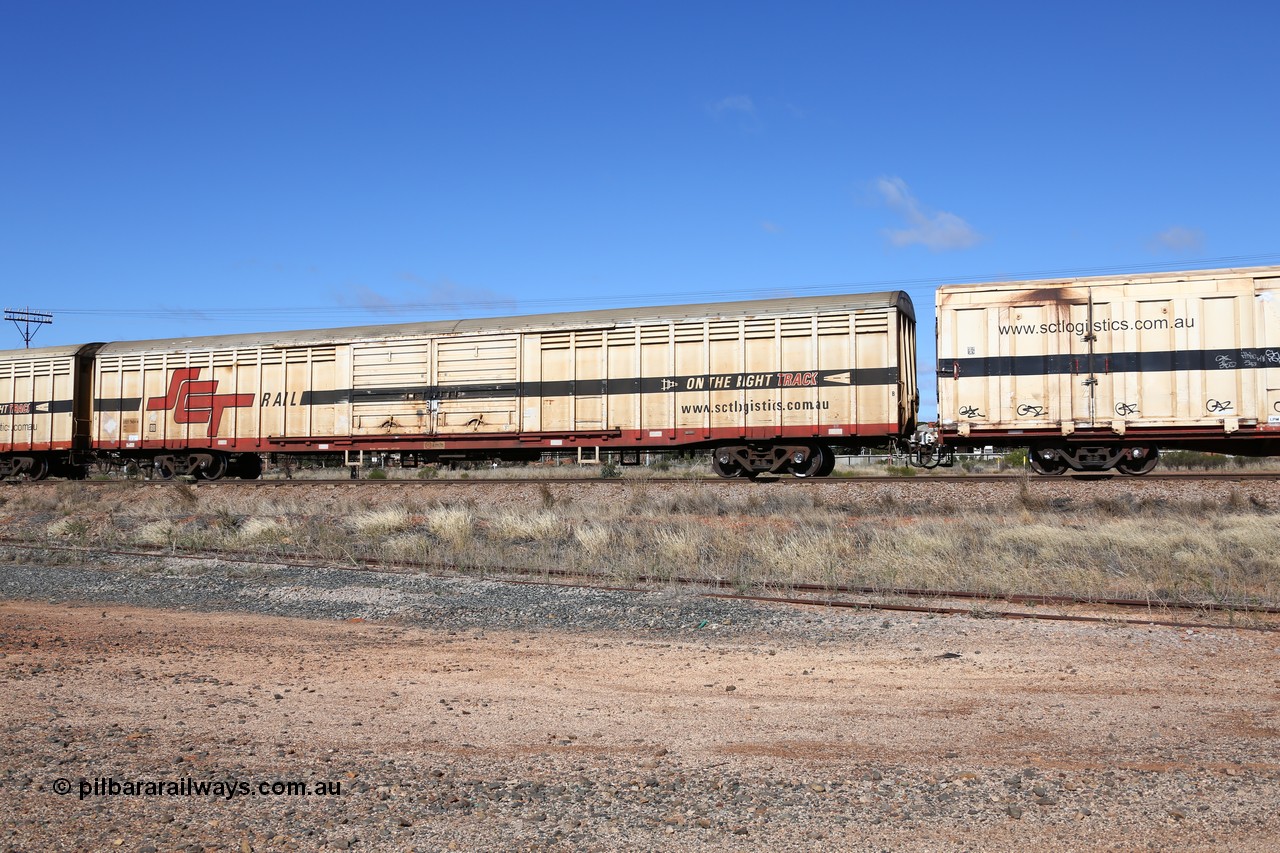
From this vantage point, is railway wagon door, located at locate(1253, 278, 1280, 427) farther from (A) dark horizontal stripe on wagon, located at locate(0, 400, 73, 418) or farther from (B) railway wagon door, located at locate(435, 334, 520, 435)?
(A) dark horizontal stripe on wagon, located at locate(0, 400, 73, 418)

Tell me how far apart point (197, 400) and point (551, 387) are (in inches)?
357

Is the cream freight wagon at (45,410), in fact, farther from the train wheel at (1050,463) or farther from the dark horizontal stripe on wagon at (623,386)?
the train wheel at (1050,463)

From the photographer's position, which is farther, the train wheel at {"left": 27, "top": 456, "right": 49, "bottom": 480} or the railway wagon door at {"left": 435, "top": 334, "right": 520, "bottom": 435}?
the train wheel at {"left": 27, "top": 456, "right": 49, "bottom": 480}

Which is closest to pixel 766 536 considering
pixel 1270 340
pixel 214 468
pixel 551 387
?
pixel 551 387

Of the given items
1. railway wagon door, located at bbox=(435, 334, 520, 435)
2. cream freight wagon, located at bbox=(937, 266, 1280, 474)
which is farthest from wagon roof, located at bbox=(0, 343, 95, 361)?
cream freight wagon, located at bbox=(937, 266, 1280, 474)

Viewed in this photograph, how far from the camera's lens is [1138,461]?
17.5 m

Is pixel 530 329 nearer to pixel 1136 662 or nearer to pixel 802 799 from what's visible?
pixel 1136 662

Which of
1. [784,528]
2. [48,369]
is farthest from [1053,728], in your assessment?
[48,369]

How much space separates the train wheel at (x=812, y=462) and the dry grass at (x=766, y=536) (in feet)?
7.24

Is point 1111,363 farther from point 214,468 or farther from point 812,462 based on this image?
point 214,468

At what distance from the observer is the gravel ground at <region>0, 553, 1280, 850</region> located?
12.6 feet

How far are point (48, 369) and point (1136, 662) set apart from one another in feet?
86.0

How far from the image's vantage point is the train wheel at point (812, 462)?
1903 centimetres

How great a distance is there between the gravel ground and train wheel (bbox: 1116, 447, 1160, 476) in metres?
10.9
